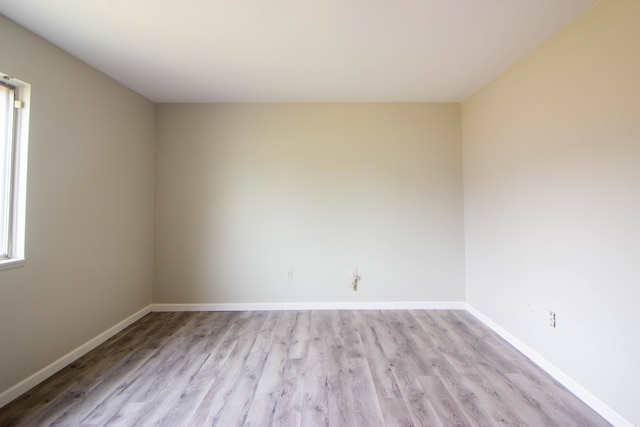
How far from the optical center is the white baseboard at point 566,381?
5.30 ft

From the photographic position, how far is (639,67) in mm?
1485

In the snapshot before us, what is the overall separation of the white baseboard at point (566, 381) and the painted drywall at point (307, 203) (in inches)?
32.0

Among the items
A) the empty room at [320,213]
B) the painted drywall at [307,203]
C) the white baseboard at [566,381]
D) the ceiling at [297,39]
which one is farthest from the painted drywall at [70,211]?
the white baseboard at [566,381]

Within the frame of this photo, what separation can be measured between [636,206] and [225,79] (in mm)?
3201

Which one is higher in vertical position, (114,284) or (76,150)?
(76,150)

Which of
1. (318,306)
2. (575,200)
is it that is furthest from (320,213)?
(575,200)

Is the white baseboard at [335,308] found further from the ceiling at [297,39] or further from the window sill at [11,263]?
the ceiling at [297,39]

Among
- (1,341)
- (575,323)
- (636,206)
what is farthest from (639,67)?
(1,341)

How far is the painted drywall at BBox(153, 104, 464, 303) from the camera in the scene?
132 inches

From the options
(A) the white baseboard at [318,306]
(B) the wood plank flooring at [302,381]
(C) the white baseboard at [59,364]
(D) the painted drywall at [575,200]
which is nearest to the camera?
(D) the painted drywall at [575,200]

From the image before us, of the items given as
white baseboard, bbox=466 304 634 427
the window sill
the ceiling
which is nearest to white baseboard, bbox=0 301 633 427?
white baseboard, bbox=466 304 634 427

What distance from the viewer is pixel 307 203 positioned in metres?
3.39

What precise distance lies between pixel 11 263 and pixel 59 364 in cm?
91

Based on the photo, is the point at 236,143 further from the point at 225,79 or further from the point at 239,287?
the point at 239,287
